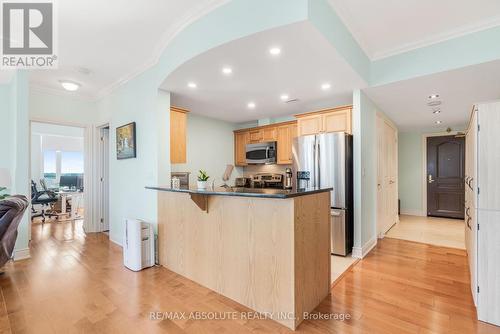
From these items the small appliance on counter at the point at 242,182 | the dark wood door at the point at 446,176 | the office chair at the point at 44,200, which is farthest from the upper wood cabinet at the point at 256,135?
the office chair at the point at 44,200

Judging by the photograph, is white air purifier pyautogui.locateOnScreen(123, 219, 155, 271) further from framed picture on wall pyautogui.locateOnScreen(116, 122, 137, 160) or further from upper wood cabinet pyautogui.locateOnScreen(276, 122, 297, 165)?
upper wood cabinet pyautogui.locateOnScreen(276, 122, 297, 165)

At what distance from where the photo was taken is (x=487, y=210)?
1.95 m

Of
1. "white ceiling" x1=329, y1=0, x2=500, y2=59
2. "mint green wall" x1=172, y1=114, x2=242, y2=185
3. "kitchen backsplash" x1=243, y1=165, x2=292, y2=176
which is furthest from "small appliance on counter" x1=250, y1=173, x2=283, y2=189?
"white ceiling" x1=329, y1=0, x2=500, y2=59

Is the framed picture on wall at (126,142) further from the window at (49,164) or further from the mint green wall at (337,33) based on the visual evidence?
the window at (49,164)

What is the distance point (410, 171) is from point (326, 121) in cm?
430

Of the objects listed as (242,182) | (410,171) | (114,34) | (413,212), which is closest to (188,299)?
(114,34)

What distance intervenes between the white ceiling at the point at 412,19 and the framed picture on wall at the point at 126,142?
10.5 ft

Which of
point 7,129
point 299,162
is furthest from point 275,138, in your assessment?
point 7,129

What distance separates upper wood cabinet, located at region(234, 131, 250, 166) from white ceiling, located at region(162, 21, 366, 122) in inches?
41.3

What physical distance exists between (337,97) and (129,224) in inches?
142

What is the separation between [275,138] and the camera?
198 inches

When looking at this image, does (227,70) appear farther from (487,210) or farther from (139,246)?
(487,210)

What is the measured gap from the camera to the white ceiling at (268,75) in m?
2.16

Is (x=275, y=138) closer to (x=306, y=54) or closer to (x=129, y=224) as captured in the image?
(x=306, y=54)
